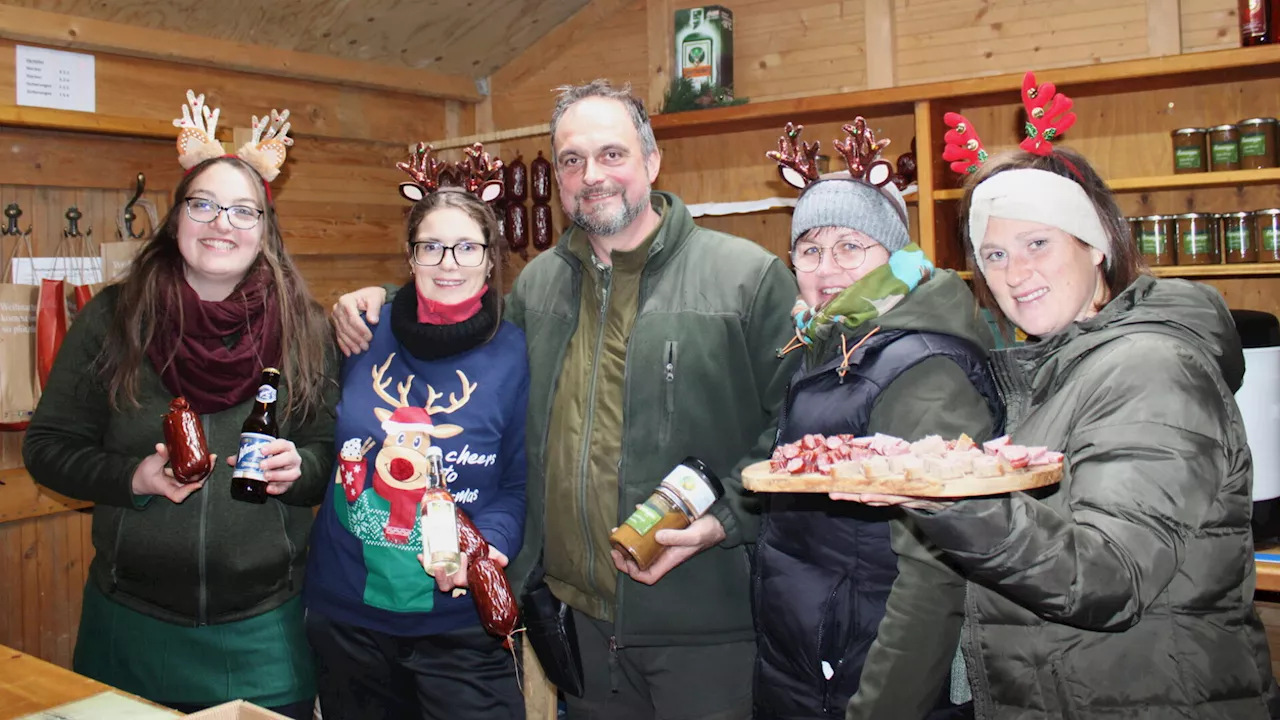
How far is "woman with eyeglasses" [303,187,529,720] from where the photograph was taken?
7.33ft

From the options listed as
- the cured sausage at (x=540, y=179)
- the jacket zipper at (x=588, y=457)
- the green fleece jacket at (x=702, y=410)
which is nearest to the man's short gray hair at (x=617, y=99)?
the green fleece jacket at (x=702, y=410)

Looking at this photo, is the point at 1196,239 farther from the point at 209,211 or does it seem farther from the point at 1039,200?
the point at 209,211

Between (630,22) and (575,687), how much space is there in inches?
165

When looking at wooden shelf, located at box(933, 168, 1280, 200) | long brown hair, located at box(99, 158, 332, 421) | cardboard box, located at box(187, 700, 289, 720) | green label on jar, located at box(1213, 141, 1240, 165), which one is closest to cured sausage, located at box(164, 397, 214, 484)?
long brown hair, located at box(99, 158, 332, 421)

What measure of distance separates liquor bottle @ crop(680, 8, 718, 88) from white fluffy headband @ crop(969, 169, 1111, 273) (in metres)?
3.39

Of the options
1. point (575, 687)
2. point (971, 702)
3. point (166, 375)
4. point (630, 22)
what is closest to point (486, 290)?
point (166, 375)

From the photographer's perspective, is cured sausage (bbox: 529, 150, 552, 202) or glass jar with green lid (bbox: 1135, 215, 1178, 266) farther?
cured sausage (bbox: 529, 150, 552, 202)

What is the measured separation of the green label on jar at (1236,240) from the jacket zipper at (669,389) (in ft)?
9.31

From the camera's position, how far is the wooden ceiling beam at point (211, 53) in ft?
12.5

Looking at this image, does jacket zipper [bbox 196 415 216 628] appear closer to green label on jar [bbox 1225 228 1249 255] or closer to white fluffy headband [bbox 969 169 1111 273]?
white fluffy headband [bbox 969 169 1111 273]

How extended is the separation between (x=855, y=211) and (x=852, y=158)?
0.22 m

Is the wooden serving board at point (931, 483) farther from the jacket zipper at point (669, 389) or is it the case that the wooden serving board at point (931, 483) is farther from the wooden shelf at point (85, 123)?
the wooden shelf at point (85, 123)

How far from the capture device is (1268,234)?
3816mm

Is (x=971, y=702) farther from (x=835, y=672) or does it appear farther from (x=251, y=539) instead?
(x=251, y=539)
